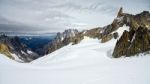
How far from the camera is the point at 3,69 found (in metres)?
25.9

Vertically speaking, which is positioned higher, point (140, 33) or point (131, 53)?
point (140, 33)

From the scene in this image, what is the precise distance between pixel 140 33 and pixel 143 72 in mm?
33780

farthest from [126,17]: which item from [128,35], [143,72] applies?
[143,72]

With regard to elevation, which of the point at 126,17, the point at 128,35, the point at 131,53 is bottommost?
the point at 131,53

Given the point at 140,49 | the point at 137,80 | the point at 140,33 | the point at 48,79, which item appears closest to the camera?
the point at 137,80

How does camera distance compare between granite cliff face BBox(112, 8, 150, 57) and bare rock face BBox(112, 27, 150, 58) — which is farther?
granite cliff face BBox(112, 8, 150, 57)

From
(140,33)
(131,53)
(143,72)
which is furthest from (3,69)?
(140,33)

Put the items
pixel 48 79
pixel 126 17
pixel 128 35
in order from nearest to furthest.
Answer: pixel 48 79, pixel 128 35, pixel 126 17

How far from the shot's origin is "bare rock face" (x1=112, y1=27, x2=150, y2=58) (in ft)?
161

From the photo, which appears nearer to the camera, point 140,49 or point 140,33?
point 140,49

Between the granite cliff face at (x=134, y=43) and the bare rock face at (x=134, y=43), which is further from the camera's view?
the granite cliff face at (x=134, y=43)

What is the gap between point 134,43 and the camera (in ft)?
179

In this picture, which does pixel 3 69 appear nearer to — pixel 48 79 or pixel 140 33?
pixel 48 79

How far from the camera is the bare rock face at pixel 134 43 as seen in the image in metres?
49.2
